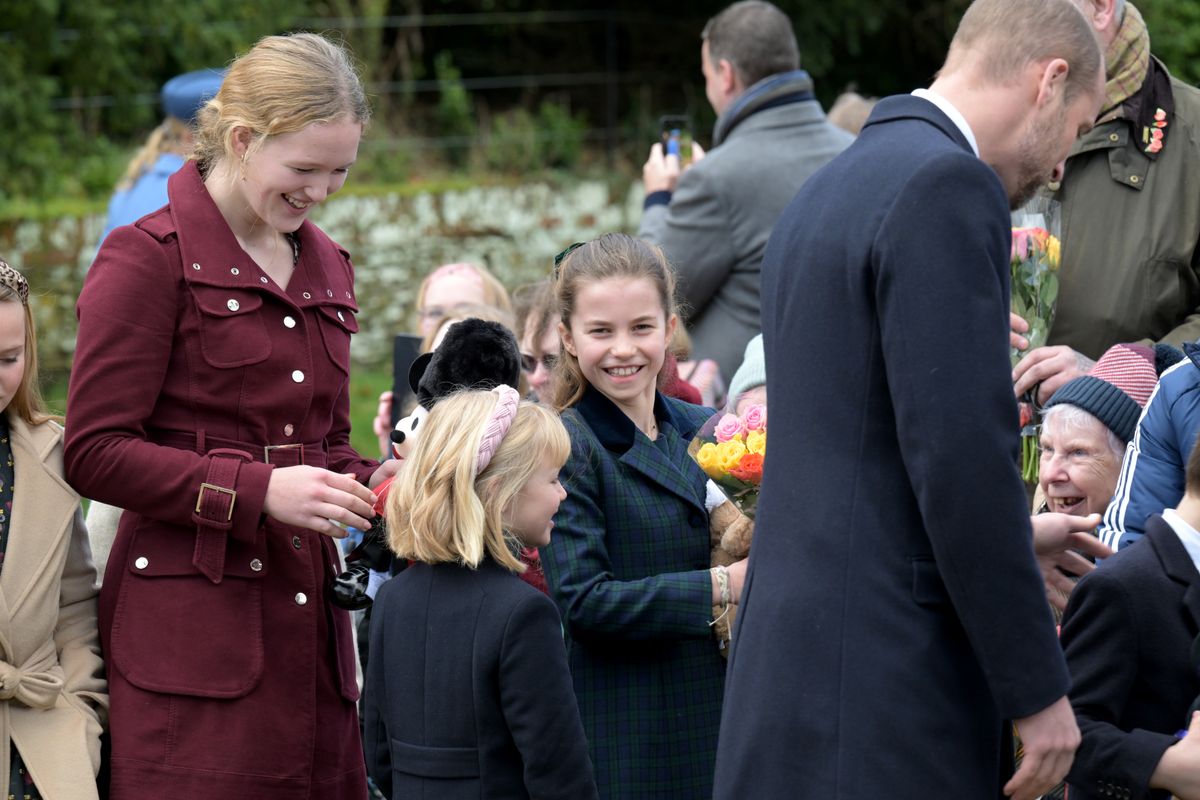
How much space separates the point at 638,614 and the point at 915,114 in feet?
4.16

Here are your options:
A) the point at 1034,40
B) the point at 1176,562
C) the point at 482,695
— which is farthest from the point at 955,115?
the point at 482,695

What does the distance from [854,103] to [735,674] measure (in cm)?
586

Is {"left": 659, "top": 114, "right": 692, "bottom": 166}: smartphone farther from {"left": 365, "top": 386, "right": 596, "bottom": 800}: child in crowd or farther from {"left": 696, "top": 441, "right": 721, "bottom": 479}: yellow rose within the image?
{"left": 365, "top": 386, "right": 596, "bottom": 800}: child in crowd

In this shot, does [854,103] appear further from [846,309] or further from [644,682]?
[846,309]

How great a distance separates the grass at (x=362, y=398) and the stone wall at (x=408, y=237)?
7.7 inches

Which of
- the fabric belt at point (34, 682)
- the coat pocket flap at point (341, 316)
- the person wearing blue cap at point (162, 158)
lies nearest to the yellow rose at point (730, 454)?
the coat pocket flap at point (341, 316)

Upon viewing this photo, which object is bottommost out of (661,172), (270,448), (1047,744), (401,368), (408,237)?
(408,237)

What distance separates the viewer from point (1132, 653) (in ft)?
9.42

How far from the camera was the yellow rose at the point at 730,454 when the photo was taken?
11.0ft

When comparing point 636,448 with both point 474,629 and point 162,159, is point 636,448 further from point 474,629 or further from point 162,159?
point 162,159

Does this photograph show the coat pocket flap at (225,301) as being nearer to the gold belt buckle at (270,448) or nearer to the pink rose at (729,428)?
the gold belt buckle at (270,448)

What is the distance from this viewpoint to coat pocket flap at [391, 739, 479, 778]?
2924 millimetres

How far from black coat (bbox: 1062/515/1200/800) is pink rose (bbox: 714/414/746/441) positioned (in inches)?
32.4

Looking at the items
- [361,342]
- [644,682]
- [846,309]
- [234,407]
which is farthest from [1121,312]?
[361,342]
